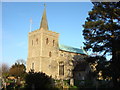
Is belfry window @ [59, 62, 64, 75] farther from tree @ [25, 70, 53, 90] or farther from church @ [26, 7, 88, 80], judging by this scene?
tree @ [25, 70, 53, 90]

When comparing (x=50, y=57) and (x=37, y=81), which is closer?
(x=37, y=81)

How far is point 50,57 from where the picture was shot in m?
50.3

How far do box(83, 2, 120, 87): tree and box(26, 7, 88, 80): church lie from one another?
2512 cm

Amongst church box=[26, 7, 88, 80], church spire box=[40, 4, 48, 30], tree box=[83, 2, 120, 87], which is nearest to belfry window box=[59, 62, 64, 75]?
church box=[26, 7, 88, 80]

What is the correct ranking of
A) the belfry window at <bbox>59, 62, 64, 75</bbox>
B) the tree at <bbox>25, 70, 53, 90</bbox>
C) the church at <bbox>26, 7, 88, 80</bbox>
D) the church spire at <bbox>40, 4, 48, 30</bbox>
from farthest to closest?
the church spire at <bbox>40, 4, 48, 30</bbox> → the belfry window at <bbox>59, 62, 64, 75</bbox> → the church at <bbox>26, 7, 88, 80</bbox> → the tree at <bbox>25, 70, 53, 90</bbox>

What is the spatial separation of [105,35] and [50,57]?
29.3 m

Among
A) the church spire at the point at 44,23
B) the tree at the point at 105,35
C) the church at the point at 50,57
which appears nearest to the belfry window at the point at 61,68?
the church at the point at 50,57

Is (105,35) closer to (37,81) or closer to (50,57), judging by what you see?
(37,81)

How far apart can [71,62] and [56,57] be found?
6.05m

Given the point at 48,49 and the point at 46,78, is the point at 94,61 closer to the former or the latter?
the point at 46,78

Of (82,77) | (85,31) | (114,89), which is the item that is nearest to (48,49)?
(82,77)

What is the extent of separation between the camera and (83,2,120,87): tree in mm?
21283

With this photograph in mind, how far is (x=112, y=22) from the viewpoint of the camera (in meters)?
23.1

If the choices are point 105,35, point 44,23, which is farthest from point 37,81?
point 44,23
